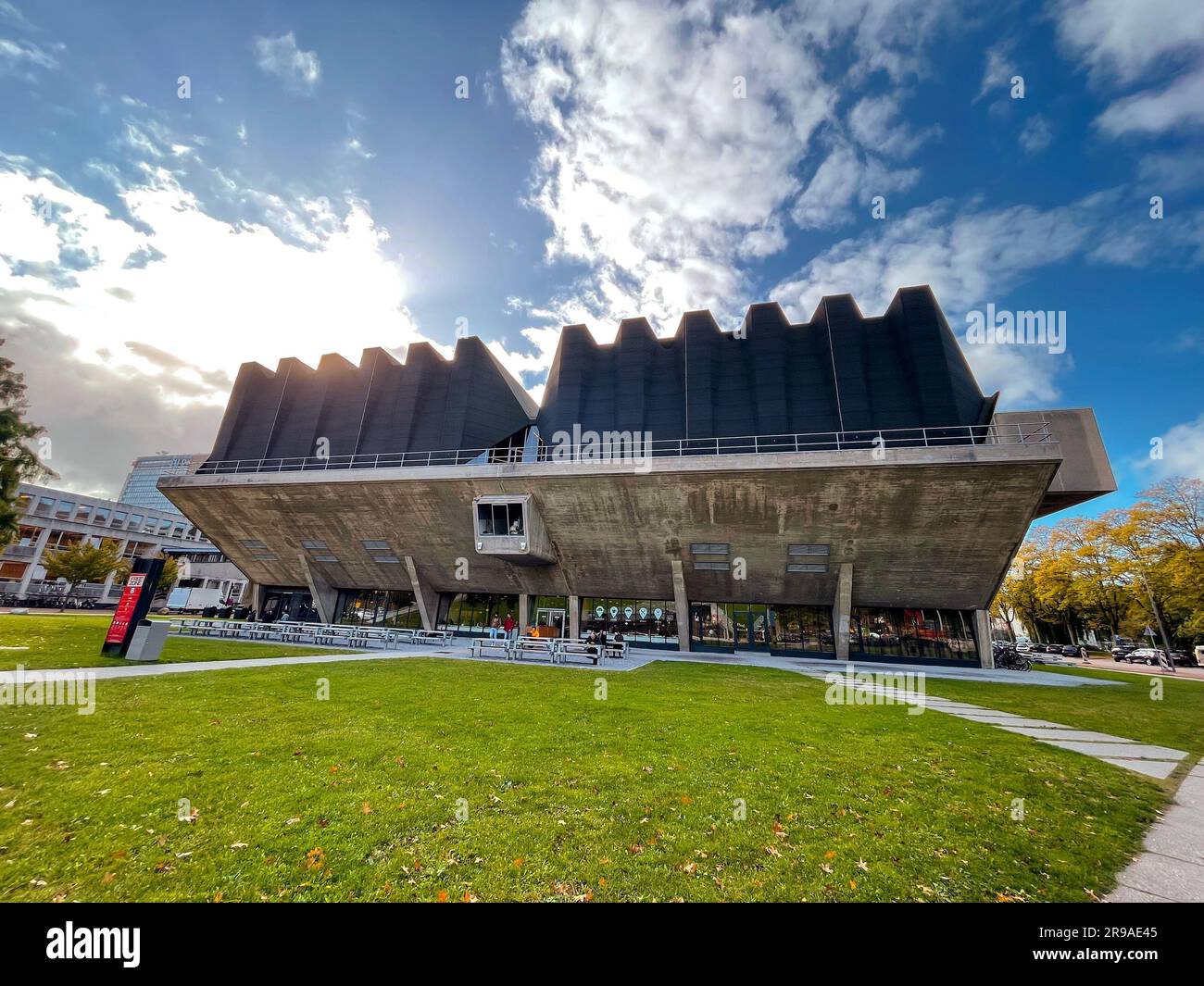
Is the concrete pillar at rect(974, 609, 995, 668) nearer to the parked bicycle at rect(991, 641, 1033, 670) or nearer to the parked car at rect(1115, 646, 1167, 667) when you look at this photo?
the parked bicycle at rect(991, 641, 1033, 670)

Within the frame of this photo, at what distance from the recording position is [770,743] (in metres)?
8.10

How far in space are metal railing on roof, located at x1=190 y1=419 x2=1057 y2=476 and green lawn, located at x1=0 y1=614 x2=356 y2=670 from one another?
13128 mm

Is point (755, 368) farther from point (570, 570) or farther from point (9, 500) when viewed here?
point (9, 500)

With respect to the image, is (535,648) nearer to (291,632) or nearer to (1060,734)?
(291,632)

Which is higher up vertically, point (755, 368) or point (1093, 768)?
point (755, 368)

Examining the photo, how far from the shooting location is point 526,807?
500 cm

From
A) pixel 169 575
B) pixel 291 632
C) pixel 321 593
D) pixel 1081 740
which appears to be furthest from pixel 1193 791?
pixel 169 575

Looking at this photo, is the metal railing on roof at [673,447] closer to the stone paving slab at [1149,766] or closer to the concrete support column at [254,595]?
the concrete support column at [254,595]

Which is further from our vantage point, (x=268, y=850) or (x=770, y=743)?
(x=770, y=743)

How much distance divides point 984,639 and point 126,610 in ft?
135

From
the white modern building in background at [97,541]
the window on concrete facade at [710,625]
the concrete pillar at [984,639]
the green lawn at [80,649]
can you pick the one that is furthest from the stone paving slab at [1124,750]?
the white modern building in background at [97,541]

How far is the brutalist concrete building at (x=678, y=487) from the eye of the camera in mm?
24116
